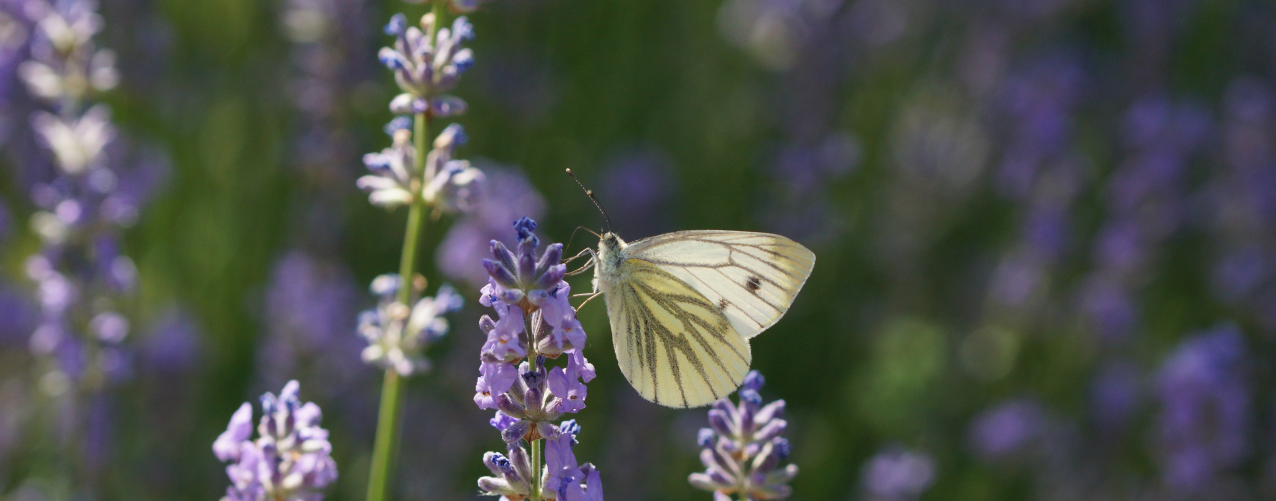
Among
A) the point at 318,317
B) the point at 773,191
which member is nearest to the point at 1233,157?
the point at 773,191

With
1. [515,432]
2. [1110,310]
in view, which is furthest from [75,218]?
[1110,310]

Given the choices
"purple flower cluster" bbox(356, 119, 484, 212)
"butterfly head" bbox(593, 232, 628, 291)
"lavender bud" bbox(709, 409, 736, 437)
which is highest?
"butterfly head" bbox(593, 232, 628, 291)

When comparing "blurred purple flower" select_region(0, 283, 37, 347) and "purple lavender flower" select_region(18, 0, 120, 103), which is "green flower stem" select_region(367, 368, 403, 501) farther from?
"blurred purple flower" select_region(0, 283, 37, 347)

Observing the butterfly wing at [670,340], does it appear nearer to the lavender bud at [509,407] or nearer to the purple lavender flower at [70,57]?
the lavender bud at [509,407]

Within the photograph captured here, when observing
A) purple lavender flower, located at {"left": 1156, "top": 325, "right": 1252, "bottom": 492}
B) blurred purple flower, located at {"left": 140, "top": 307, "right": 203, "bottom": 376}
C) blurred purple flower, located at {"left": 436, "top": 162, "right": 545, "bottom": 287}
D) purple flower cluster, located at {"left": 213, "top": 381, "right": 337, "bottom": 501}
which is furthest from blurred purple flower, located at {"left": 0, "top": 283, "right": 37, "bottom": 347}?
purple lavender flower, located at {"left": 1156, "top": 325, "right": 1252, "bottom": 492}

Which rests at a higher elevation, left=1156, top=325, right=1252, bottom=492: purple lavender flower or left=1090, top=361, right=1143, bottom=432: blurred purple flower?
left=1090, top=361, right=1143, bottom=432: blurred purple flower

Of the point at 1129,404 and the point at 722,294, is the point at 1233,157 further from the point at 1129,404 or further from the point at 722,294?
the point at 722,294

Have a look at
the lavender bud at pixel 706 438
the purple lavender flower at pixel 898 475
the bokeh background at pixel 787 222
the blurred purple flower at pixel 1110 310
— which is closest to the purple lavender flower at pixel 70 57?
the bokeh background at pixel 787 222
